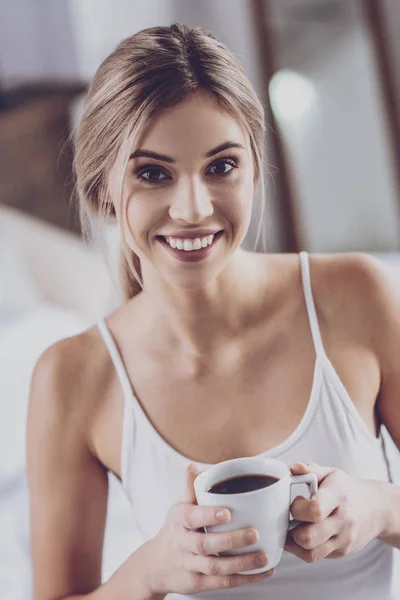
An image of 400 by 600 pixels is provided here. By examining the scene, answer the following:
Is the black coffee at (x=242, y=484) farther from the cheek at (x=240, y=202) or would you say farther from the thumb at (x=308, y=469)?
the cheek at (x=240, y=202)

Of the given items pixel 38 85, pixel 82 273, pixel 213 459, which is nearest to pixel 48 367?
pixel 213 459

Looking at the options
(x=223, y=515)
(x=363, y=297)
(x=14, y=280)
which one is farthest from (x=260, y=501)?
(x=14, y=280)

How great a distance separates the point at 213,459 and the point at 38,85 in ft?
5.74

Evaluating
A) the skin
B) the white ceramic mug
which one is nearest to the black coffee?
the white ceramic mug

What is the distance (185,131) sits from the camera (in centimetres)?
76

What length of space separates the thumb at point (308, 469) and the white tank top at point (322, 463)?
0.49 ft

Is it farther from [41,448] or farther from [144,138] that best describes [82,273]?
[144,138]

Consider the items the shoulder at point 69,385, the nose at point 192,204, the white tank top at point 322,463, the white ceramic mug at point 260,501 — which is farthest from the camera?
the shoulder at point 69,385

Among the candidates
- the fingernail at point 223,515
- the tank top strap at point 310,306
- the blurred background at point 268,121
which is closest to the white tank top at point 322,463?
the tank top strap at point 310,306

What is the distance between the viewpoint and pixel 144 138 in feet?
2.52

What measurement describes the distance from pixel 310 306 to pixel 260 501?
0.37 meters

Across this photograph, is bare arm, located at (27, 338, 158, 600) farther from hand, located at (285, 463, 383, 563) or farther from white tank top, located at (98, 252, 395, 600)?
hand, located at (285, 463, 383, 563)

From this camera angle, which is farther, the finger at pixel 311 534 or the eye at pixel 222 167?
the eye at pixel 222 167

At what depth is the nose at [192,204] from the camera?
2.47 feet
